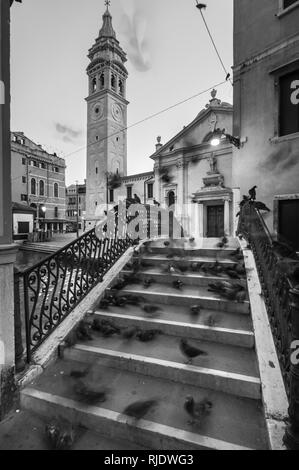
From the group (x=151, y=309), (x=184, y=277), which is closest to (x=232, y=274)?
(x=184, y=277)

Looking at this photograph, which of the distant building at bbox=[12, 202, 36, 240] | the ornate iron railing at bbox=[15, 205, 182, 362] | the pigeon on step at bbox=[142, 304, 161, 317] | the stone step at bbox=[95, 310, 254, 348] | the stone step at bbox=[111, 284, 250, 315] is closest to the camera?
the stone step at bbox=[95, 310, 254, 348]

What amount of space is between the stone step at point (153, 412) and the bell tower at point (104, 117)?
100ft

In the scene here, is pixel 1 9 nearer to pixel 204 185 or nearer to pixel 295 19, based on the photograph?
pixel 295 19

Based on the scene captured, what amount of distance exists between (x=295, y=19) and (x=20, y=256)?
2077 cm

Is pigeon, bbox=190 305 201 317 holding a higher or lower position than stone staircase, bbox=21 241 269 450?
higher

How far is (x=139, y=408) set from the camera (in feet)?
7.49

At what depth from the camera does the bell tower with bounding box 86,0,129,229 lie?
34750 mm

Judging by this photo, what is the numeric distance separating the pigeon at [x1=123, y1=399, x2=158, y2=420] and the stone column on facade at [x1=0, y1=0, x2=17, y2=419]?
1389 millimetres

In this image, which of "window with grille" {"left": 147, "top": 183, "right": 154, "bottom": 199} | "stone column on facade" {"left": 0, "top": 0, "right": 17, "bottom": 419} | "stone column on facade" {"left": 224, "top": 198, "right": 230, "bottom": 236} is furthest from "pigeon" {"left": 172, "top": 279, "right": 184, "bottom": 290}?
"window with grille" {"left": 147, "top": 183, "right": 154, "bottom": 199}

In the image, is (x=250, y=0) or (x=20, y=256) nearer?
(x=250, y=0)

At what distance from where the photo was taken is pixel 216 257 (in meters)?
4.96

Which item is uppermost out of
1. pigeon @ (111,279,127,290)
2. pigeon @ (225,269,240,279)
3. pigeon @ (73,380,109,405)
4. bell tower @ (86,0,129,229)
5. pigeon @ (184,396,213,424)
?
bell tower @ (86,0,129,229)

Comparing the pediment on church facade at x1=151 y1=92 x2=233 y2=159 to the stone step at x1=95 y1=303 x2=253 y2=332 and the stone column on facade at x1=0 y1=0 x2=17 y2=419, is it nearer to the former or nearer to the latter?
the stone step at x1=95 y1=303 x2=253 y2=332

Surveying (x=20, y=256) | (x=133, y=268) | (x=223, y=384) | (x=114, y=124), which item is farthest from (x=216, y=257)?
(x=114, y=124)
